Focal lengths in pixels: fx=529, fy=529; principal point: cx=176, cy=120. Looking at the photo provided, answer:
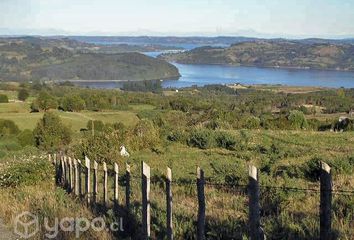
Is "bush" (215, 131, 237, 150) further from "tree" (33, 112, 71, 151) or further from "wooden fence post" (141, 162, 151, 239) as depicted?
"tree" (33, 112, 71, 151)

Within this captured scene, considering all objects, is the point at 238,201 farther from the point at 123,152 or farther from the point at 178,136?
the point at 178,136

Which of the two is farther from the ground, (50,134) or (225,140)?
(225,140)

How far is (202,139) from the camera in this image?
20750 millimetres

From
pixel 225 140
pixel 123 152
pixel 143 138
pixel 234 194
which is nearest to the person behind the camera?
pixel 234 194

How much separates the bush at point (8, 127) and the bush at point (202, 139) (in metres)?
49.0

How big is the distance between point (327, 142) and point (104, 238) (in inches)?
594

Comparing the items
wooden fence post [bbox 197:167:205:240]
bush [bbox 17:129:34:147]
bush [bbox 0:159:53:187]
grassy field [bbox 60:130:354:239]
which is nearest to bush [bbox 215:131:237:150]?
grassy field [bbox 60:130:354:239]

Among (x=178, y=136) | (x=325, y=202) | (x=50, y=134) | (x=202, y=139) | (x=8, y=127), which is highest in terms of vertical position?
(x=325, y=202)

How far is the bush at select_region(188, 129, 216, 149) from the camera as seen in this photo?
20.4m

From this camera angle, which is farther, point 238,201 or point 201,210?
point 238,201

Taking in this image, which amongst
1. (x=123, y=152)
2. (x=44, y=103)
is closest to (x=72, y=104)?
(x=44, y=103)

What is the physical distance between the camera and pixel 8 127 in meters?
69.0

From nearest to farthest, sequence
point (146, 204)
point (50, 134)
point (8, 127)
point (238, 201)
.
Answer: point (146, 204) → point (238, 201) → point (50, 134) → point (8, 127)

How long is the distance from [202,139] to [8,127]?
53446 mm
